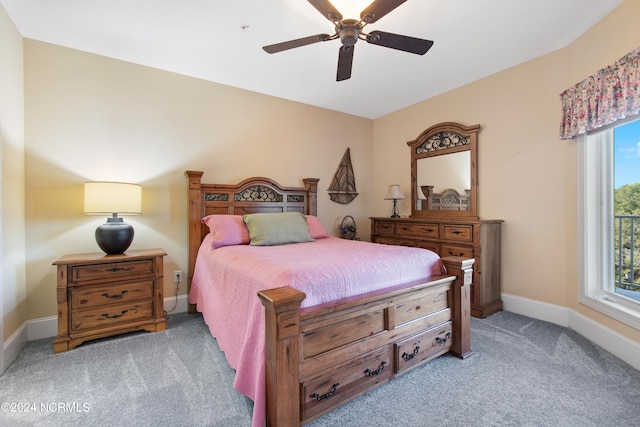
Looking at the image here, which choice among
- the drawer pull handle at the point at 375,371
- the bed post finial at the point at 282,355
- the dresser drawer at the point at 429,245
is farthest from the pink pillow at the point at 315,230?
the bed post finial at the point at 282,355

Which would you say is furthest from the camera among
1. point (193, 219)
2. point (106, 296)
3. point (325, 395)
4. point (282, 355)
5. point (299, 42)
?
point (193, 219)

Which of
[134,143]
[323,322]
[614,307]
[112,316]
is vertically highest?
[134,143]

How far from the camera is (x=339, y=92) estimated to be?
3660mm

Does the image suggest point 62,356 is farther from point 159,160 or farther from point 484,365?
point 484,365

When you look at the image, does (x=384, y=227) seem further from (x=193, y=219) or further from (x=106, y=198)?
(x=106, y=198)

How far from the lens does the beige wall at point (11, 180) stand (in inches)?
81.2

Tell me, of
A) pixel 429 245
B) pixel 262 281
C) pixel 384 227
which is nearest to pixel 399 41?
pixel 262 281

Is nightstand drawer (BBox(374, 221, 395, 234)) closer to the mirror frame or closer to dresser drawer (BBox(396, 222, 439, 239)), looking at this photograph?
dresser drawer (BBox(396, 222, 439, 239))

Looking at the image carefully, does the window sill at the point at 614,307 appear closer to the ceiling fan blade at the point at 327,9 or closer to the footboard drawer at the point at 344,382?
the footboard drawer at the point at 344,382

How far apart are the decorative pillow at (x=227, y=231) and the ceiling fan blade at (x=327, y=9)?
198cm

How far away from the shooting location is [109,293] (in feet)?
7.82

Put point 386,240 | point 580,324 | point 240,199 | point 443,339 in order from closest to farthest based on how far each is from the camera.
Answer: point 443,339 < point 580,324 < point 240,199 < point 386,240

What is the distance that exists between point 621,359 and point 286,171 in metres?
3.63

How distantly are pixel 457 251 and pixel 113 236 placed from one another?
3385mm
